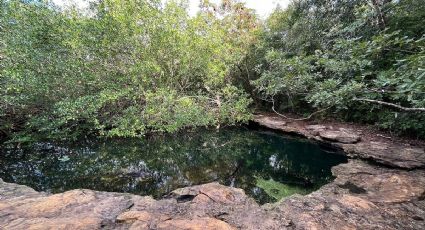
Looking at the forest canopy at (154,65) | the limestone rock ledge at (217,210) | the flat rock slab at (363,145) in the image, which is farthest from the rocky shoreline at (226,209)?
the forest canopy at (154,65)

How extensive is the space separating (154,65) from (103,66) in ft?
6.01

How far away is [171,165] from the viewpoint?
6.71 m

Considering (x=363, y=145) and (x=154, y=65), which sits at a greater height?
(x=154, y=65)

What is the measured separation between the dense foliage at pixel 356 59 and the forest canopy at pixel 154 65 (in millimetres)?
43

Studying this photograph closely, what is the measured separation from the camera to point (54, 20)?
282 inches

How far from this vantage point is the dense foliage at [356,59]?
3688 millimetres

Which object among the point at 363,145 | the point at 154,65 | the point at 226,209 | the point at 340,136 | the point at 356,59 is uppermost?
the point at 154,65

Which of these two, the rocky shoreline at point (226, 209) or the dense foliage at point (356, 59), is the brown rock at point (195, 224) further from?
the dense foliage at point (356, 59)

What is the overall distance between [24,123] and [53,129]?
1693 mm

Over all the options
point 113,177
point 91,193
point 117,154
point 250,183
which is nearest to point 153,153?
point 117,154

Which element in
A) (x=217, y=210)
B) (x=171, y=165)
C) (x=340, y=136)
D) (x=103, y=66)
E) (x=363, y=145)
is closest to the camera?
(x=217, y=210)

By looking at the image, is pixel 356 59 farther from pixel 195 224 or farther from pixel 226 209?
pixel 195 224

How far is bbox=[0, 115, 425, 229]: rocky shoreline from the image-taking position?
2.72 metres

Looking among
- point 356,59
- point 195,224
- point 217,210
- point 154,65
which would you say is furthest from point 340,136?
point 154,65
